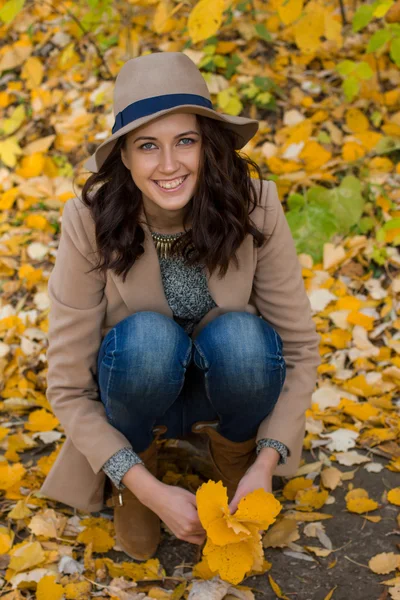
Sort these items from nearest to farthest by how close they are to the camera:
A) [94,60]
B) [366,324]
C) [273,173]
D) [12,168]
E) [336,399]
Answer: [336,399] < [366,324] < [273,173] < [12,168] < [94,60]

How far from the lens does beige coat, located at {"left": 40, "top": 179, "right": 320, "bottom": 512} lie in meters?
1.70

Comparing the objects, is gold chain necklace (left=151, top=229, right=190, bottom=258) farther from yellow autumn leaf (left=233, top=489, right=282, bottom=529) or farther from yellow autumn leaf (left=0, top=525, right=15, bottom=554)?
yellow autumn leaf (left=0, top=525, right=15, bottom=554)

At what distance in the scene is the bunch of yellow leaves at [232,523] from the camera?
1.40 meters

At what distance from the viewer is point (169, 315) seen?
1815mm

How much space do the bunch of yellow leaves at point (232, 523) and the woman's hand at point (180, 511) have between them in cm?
10

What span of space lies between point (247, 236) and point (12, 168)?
81.6 inches

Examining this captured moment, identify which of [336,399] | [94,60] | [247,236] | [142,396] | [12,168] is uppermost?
[94,60]

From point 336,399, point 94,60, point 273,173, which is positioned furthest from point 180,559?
point 94,60

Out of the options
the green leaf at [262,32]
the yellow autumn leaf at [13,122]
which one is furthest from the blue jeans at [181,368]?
the yellow autumn leaf at [13,122]

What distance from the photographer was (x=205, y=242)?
67.3 inches

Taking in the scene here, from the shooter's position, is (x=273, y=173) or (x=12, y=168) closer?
(x=273, y=173)

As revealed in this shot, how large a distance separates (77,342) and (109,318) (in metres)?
0.11

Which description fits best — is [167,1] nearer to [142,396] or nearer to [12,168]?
[12,168]

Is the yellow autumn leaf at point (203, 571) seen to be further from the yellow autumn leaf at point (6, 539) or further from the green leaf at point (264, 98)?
the green leaf at point (264, 98)
